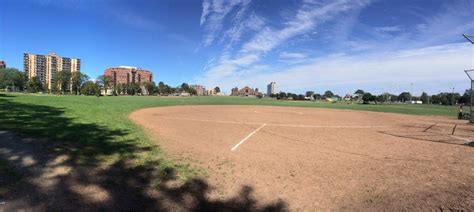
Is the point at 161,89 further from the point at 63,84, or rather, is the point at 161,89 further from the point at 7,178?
the point at 7,178

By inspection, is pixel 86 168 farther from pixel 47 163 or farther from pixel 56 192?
pixel 56 192

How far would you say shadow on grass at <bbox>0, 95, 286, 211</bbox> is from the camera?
4191mm

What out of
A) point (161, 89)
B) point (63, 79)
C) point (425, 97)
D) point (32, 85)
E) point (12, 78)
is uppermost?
point (63, 79)

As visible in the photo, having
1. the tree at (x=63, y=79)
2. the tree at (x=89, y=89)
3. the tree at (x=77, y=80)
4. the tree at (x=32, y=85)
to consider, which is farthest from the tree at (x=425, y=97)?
the tree at (x=32, y=85)

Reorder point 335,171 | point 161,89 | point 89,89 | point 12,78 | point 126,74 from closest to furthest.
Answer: point 335,171
point 89,89
point 12,78
point 161,89
point 126,74

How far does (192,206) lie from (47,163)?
3.14 meters

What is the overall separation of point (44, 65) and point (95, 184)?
579ft

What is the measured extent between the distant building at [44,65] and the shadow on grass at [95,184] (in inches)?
6274

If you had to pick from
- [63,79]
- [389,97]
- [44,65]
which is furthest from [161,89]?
[389,97]

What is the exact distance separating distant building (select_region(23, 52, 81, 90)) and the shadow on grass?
159362 mm

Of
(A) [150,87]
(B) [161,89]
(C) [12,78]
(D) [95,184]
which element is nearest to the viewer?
(D) [95,184]

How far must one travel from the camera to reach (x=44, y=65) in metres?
149

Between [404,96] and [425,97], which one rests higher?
[404,96]

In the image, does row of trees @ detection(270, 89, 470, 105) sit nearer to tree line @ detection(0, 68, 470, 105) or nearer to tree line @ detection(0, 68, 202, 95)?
tree line @ detection(0, 68, 470, 105)
